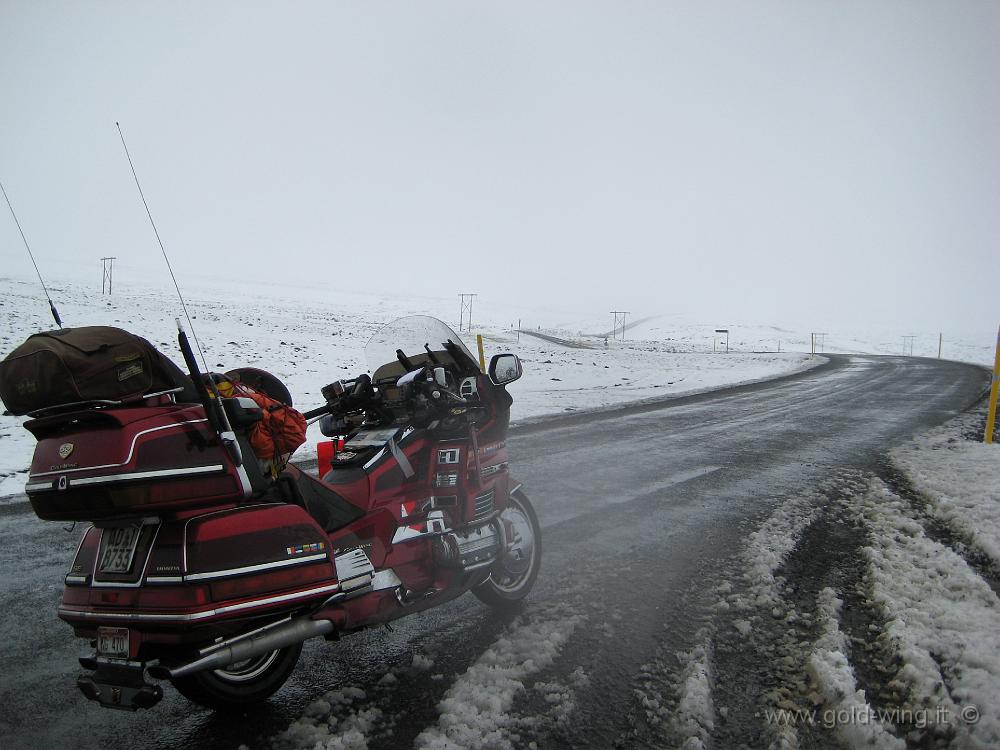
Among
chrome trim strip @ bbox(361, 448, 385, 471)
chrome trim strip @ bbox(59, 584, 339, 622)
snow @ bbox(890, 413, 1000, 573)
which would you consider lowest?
snow @ bbox(890, 413, 1000, 573)

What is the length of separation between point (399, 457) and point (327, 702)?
1234 millimetres

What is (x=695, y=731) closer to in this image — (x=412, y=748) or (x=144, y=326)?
(x=412, y=748)

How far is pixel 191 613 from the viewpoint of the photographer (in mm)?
2332

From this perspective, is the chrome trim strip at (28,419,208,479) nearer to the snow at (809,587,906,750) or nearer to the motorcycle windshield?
the motorcycle windshield

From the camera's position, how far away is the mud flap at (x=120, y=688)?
7.54ft

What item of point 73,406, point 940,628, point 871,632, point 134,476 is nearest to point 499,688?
point 134,476

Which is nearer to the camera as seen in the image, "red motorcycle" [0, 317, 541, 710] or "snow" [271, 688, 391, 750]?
"red motorcycle" [0, 317, 541, 710]

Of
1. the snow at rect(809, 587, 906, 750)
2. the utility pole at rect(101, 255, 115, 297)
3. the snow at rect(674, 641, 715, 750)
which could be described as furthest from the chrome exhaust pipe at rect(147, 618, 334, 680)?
the utility pole at rect(101, 255, 115, 297)

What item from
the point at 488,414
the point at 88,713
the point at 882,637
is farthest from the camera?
the point at 488,414

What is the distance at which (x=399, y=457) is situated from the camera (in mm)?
3547

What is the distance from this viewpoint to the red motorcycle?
7.66 feet

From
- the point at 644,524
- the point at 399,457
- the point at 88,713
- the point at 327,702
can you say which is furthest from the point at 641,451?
the point at 88,713

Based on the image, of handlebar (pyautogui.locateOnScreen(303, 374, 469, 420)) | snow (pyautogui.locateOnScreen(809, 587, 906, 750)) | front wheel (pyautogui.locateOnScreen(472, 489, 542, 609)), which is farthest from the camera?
front wheel (pyautogui.locateOnScreen(472, 489, 542, 609))

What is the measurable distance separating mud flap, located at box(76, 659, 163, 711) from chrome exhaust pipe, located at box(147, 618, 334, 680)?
0.26ft
